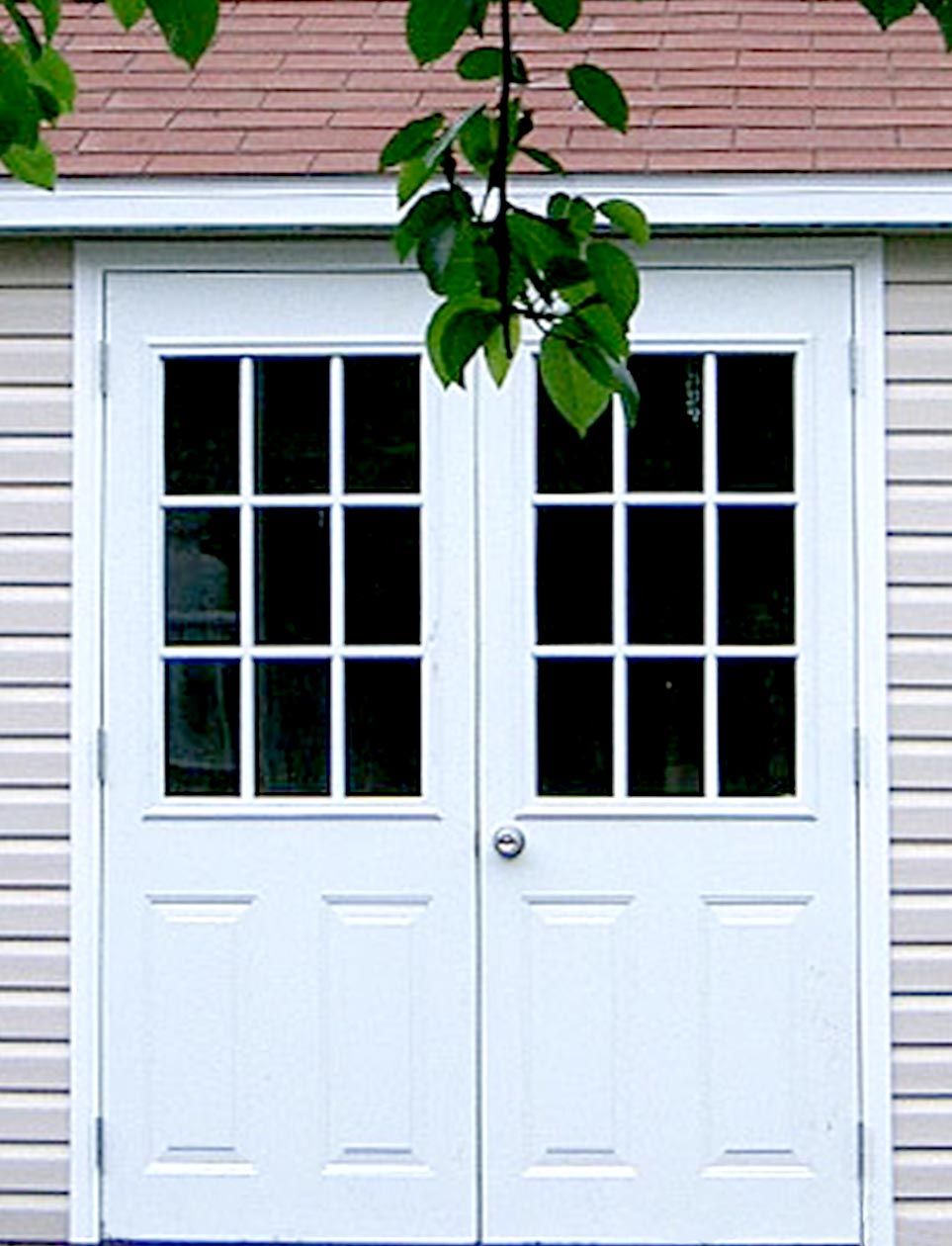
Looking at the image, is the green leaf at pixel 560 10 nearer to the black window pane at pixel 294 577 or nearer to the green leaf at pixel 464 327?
the green leaf at pixel 464 327

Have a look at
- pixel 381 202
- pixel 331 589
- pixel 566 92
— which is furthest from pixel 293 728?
pixel 566 92

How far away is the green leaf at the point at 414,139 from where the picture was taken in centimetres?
218

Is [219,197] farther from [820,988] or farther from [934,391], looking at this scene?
[820,988]

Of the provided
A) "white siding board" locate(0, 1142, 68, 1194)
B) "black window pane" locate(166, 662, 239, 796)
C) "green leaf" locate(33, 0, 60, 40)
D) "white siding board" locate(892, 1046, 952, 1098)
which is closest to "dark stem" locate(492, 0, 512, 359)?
"green leaf" locate(33, 0, 60, 40)

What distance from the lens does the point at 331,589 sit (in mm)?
5562

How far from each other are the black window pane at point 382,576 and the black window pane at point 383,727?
0.23 feet

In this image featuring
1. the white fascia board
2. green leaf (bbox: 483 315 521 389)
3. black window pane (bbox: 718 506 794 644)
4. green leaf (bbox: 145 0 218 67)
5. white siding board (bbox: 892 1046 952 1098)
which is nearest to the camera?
green leaf (bbox: 145 0 218 67)

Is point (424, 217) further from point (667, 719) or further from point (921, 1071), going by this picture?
point (921, 1071)

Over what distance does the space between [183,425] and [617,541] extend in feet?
3.11

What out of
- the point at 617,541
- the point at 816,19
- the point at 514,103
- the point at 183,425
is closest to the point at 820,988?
the point at 617,541

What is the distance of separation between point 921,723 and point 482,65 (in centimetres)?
349

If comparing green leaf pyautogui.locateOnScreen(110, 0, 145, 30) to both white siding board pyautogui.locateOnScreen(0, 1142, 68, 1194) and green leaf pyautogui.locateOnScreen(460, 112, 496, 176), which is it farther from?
white siding board pyautogui.locateOnScreen(0, 1142, 68, 1194)

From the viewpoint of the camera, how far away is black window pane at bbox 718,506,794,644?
5.54 m

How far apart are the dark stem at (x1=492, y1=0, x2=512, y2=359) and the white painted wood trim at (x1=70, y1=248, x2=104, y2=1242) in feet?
11.2
